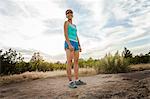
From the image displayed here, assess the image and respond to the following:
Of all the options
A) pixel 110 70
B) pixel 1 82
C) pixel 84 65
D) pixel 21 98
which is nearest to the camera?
pixel 21 98

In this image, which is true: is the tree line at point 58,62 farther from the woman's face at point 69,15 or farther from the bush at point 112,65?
the woman's face at point 69,15

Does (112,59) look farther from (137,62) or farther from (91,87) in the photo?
(91,87)

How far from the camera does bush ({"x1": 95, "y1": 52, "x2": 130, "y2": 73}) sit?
40.0 ft

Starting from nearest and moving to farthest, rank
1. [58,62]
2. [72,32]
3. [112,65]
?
[72,32]
[112,65]
[58,62]

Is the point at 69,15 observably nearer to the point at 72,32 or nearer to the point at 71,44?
the point at 72,32

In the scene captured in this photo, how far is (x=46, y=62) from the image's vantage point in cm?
1602

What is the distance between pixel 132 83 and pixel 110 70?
487 centimetres

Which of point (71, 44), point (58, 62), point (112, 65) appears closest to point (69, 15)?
point (71, 44)

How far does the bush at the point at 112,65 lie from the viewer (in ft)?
40.0

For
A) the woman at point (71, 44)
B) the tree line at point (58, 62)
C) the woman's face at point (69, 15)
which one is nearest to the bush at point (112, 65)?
the tree line at point (58, 62)

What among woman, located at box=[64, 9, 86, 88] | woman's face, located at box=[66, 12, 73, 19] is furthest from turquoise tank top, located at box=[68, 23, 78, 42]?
woman's face, located at box=[66, 12, 73, 19]

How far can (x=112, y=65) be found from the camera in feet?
40.2

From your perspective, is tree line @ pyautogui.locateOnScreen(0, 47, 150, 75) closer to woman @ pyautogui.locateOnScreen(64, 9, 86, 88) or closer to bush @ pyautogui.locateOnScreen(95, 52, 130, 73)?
bush @ pyautogui.locateOnScreen(95, 52, 130, 73)

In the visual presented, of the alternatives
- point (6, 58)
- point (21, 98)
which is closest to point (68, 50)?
point (21, 98)
